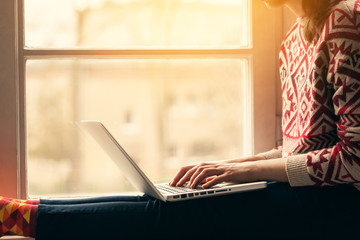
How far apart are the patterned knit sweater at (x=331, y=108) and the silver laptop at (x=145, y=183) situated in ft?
0.48

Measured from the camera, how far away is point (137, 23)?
5.10 ft

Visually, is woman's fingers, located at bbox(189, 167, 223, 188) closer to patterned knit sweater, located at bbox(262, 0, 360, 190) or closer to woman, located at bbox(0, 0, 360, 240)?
woman, located at bbox(0, 0, 360, 240)

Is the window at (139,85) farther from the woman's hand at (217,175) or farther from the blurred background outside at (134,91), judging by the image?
the woman's hand at (217,175)

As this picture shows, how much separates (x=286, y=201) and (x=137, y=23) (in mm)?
828

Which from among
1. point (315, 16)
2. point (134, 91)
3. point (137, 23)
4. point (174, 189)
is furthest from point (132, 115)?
point (315, 16)

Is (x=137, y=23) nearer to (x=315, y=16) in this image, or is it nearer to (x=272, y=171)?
(x=315, y=16)

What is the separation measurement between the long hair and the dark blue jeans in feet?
1.41

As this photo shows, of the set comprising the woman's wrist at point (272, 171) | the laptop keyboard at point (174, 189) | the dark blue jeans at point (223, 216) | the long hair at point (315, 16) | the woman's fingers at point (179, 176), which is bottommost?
the dark blue jeans at point (223, 216)

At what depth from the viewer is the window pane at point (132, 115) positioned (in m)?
1.52

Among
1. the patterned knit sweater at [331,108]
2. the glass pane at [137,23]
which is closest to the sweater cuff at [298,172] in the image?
the patterned knit sweater at [331,108]

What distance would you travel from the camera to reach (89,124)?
107 centimetres

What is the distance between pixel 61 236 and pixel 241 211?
43cm

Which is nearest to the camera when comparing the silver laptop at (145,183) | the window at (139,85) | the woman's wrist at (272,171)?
the silver laptop at (145,183)

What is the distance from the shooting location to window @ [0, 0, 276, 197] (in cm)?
151
